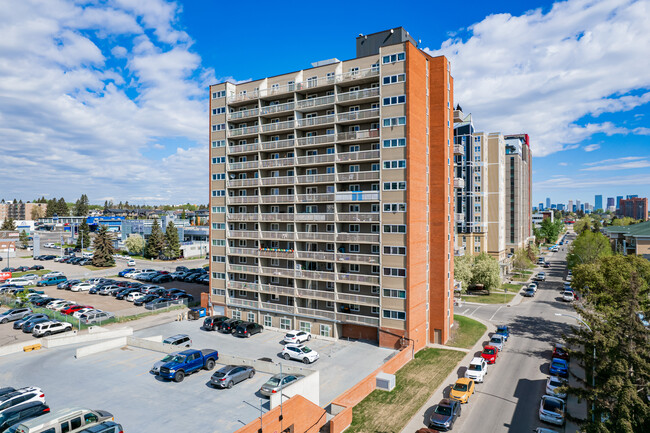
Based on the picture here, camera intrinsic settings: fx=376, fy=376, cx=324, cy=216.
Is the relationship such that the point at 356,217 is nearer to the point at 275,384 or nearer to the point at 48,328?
the point at 275,384

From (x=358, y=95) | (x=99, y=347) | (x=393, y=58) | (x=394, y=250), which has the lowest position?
(x=99, y=347)

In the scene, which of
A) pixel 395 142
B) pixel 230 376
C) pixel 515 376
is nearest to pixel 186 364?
pixel 230 376

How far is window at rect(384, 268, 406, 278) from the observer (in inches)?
1626

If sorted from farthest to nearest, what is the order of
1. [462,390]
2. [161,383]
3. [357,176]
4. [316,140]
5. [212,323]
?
1. [212,323]
2. [316,140]
3. [357,176]
4. [462,390]
5. [161,383]

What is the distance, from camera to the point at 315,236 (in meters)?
47.0

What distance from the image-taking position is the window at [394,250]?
41406 mm

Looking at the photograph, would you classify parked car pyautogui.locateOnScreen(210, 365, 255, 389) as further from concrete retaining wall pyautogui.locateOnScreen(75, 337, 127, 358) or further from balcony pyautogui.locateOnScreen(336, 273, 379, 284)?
balcony pyautogui.locateOnScreen(336, 273, 379, 284)

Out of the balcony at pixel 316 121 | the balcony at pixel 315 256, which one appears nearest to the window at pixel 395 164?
the balcony at pixel 316 121

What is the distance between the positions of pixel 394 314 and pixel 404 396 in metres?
10.6

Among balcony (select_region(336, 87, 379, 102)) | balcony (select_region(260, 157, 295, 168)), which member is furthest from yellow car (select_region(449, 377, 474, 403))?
balcony (select_region(260, 157, 295, 168))

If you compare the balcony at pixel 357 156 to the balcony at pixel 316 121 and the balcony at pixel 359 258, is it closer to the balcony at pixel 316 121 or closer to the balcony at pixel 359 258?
the balcony at pixel 316 121

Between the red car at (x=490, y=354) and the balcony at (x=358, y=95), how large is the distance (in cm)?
3116

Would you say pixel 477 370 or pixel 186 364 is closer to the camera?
pixel 186 364

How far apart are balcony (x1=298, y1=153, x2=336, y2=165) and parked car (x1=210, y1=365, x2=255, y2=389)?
2551cm
